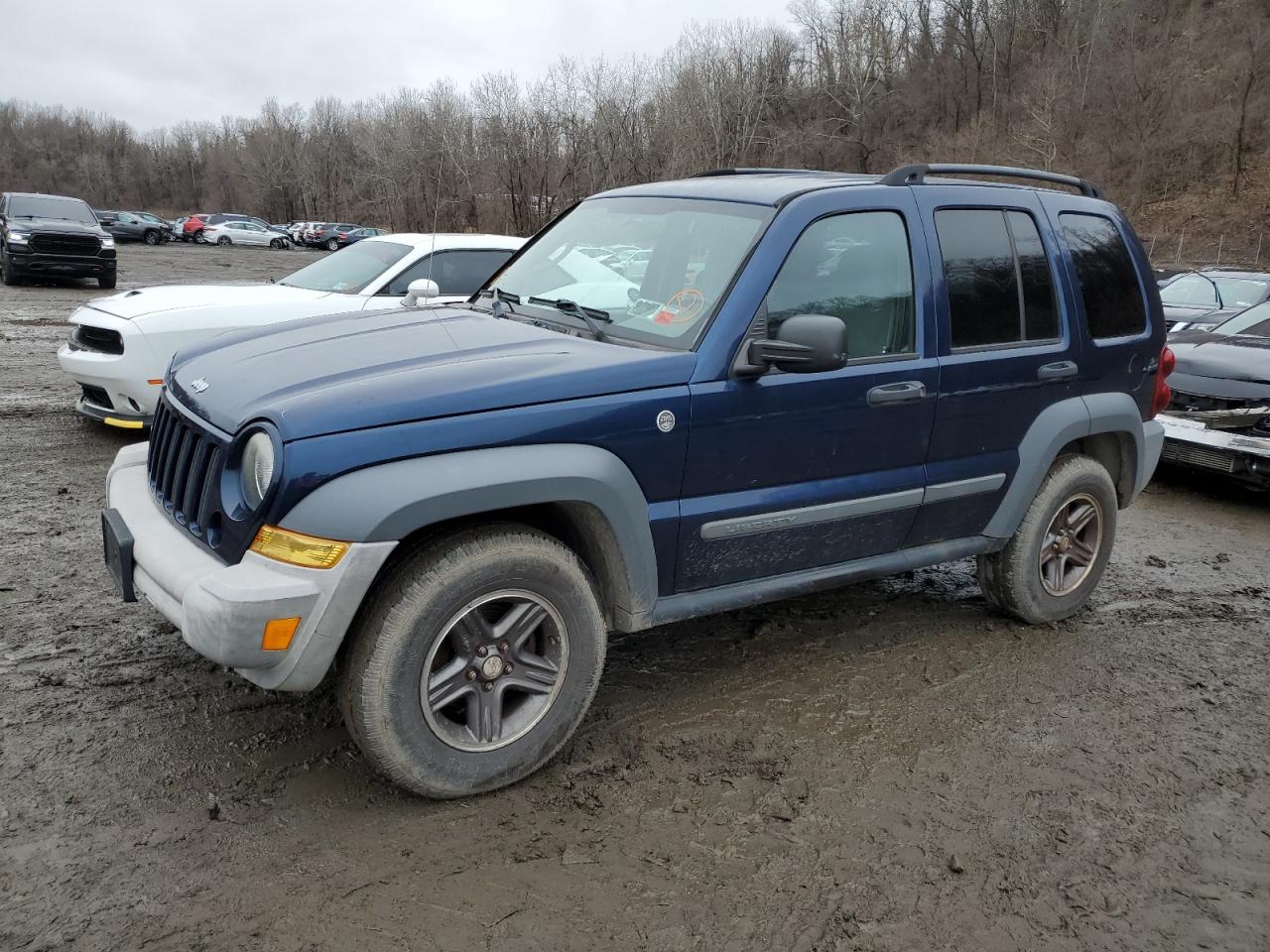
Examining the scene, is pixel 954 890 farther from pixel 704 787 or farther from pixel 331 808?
pixel 331 808

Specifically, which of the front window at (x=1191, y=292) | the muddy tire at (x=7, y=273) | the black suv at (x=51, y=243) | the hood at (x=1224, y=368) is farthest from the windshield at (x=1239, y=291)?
the muddy tire at (x=7, y=273)

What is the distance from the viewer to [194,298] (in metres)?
7.30

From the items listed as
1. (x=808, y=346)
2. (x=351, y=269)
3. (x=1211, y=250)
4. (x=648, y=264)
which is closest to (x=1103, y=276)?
(x=808, y=346)

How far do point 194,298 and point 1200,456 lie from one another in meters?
7.52

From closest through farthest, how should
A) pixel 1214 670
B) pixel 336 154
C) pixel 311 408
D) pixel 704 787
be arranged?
1. pixel 311 408
2. pixel 704 787
3. pixel 1214 670
4. pixel 336 154

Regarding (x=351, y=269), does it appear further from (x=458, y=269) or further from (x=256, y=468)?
(x=256, y=468)

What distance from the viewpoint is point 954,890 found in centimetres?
285

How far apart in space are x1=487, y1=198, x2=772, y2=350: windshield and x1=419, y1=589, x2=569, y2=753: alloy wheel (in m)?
1.07

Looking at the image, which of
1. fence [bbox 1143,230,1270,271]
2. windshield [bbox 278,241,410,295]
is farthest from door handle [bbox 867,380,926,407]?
fence [bbox 1143,230,1270,271]

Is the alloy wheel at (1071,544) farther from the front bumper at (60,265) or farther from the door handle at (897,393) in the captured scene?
the front bumper at (60,265)

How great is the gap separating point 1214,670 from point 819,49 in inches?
3009

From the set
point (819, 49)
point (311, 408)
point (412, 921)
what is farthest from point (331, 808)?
point (819, 49)

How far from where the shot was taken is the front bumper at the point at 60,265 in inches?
761

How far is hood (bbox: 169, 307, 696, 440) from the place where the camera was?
2.88m
